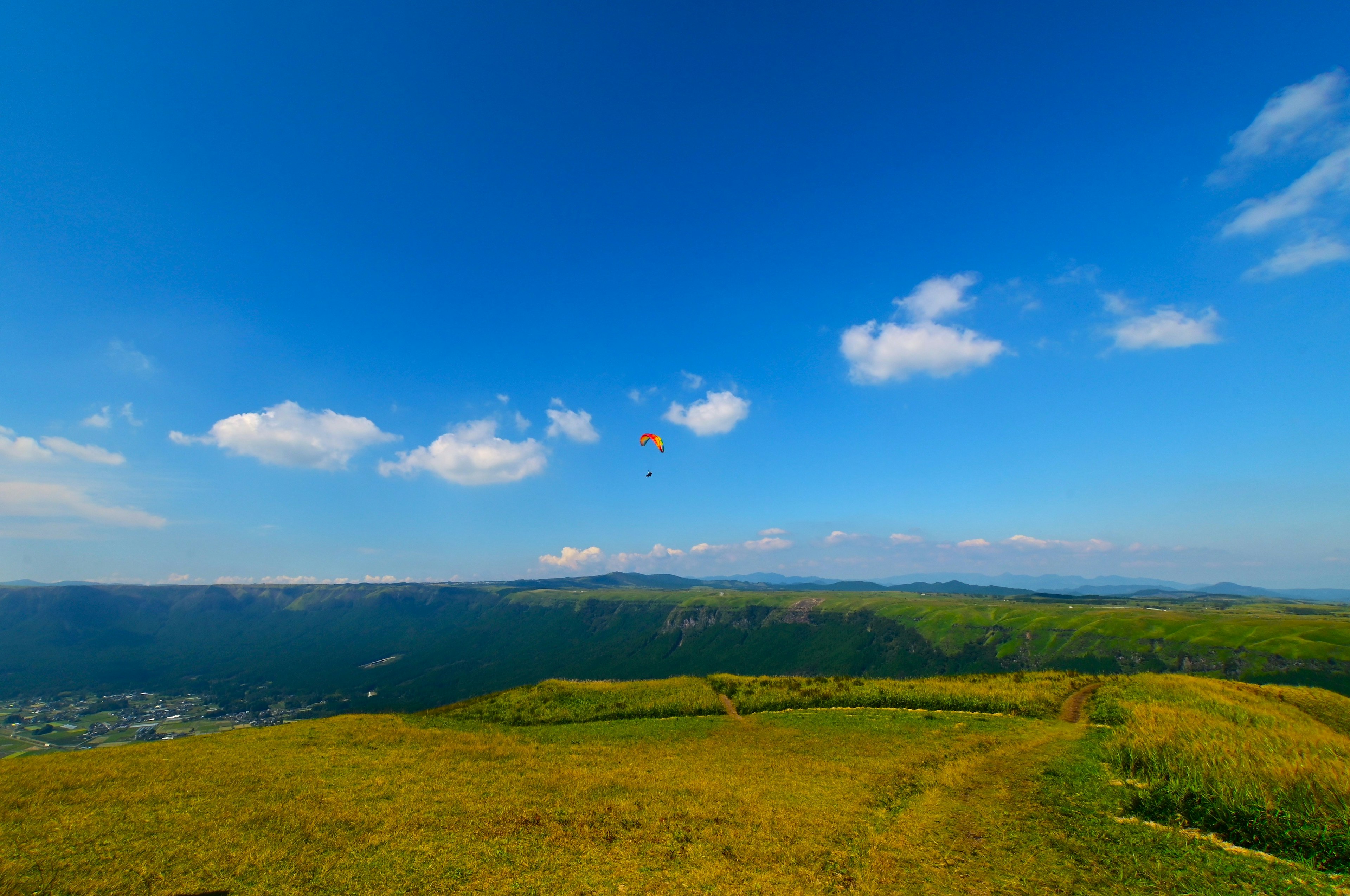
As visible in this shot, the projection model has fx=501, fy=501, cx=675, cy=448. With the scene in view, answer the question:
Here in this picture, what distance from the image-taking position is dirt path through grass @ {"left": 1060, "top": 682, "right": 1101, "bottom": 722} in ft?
90.6

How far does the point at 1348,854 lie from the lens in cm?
1117

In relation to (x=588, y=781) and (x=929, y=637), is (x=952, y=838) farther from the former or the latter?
(x=929, y=637)

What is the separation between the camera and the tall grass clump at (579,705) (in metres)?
29.9

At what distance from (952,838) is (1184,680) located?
27515 mm

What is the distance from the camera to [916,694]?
106 feet

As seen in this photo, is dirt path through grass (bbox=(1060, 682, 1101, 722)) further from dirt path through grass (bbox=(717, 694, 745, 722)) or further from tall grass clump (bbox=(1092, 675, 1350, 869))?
dirt path through grass (bbox=(717, 694, 745, 722))

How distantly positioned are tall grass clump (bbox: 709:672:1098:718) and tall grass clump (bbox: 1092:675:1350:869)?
828 cm

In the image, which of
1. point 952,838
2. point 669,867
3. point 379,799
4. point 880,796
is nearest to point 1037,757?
point 880,796

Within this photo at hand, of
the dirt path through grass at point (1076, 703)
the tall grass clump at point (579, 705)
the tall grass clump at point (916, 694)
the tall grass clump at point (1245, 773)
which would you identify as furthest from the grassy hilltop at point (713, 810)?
the tall grass clump at point (916, 694)

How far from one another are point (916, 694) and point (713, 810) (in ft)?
73.5

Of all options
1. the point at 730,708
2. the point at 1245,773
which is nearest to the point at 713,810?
the point at 1245,773

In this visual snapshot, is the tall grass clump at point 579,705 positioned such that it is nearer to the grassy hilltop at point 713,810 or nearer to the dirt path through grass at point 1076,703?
the grassy hilltop at point 713,810

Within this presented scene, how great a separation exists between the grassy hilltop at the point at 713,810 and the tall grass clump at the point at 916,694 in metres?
5.35

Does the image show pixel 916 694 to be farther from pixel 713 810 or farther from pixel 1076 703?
pixel 713 810
